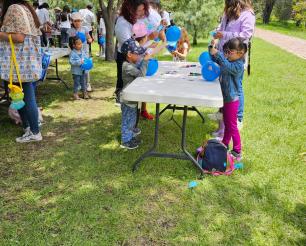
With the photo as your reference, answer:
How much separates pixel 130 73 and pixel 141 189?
125 centimetres

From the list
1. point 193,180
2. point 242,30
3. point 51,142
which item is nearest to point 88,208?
point 193,180

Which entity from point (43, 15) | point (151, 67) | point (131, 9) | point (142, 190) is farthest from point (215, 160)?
point (43, 15)

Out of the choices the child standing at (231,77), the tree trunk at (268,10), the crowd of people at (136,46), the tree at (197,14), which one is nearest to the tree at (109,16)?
the tree at (197,14)

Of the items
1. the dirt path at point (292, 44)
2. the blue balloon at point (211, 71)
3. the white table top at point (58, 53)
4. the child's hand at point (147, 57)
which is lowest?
the dirt path at point (292, 44)

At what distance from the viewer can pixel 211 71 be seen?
3350 millimetres

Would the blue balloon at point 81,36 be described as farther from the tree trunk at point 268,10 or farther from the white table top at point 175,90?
the tree trunk at point 268,10

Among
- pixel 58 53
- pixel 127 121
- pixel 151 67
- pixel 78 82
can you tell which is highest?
pixel 151 67

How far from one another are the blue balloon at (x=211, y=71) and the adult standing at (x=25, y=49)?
6.24 ft

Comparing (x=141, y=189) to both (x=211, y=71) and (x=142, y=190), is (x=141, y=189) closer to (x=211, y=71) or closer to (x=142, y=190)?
(x=142, y=190)

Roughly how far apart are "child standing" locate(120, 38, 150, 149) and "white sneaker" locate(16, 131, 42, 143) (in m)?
1.07

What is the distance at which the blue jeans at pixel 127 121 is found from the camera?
149 inches

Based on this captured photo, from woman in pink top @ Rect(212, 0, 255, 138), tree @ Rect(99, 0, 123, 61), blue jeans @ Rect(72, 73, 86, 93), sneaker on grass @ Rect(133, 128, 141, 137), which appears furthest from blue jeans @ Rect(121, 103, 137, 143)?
tree @ Rect(99, 0, 123, 61)

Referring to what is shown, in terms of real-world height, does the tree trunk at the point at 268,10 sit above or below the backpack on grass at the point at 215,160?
below

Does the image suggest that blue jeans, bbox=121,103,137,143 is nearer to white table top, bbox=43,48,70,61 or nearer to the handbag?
the handbag
